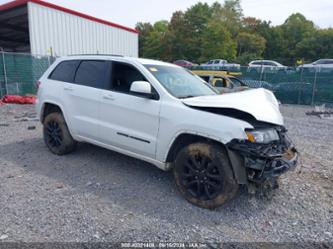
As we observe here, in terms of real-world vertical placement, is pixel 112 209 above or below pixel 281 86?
below

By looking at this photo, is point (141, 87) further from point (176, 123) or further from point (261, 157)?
point (261, 157)

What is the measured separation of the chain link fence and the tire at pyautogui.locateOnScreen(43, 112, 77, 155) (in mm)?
8680

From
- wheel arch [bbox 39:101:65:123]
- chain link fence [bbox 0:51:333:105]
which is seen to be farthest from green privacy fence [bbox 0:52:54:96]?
wheel arch [bbox 39:101:65:123]

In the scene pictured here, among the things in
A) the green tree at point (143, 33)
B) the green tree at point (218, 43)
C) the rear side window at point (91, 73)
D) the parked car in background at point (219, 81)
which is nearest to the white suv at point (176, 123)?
the rear side window at point (91, 73)

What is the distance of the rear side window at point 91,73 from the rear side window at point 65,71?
14 cm

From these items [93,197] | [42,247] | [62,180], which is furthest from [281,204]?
[62,180]

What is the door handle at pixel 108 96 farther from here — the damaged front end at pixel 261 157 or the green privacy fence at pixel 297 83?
the green privacy fence at pixel 297 83

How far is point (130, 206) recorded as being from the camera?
3.14m

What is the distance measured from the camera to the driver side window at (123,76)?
3.83 meters

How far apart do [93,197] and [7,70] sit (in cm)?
1106

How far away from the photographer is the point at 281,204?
3.27m

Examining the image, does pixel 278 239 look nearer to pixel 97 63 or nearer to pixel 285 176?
pixel 285 176

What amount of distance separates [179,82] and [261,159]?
68.7 inches

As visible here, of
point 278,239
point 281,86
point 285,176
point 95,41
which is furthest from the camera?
point 95,41
